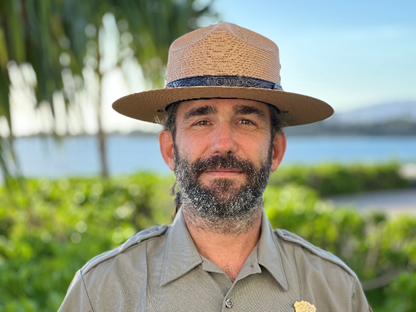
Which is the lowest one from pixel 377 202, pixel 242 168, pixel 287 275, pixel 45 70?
pixel 377 202

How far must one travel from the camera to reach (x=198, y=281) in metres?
1.81

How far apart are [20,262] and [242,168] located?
256cm

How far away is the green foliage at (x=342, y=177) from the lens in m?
16.5

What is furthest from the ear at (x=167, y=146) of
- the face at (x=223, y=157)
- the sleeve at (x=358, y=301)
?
the sleeve at (x=358, y=301)

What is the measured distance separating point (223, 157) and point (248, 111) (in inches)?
9.1

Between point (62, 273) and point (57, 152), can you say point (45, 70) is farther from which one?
point (62, 273)

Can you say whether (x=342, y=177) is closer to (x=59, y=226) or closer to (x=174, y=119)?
(x=59, y=226)

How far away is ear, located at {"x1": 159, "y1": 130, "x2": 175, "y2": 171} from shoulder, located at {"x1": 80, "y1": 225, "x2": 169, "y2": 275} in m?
0.27

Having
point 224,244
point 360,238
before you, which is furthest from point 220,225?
point 360,238

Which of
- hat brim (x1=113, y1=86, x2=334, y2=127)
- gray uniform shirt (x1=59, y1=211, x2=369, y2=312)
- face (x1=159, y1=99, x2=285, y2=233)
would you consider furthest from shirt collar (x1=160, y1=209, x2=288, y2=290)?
hat brim (x1=113, y1=86, x2=334, y2=127)

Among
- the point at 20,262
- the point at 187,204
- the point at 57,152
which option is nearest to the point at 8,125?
the point at 57,152

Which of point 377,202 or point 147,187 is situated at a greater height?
point 147,187

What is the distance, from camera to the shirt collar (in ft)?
5.97

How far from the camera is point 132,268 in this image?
1842mm
